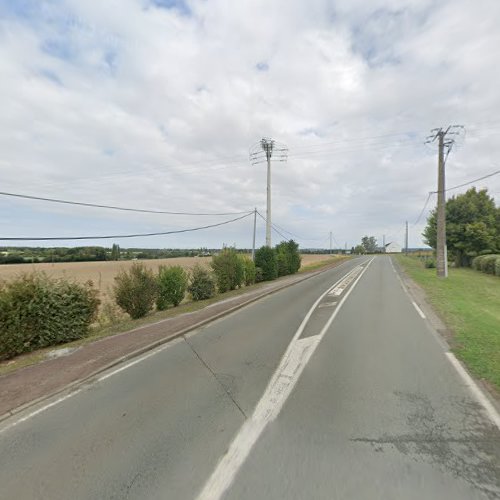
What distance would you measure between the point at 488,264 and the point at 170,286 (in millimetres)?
27249

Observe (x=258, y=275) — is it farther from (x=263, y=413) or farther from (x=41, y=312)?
(x=263, y=413)

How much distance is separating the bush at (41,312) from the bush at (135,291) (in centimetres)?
205

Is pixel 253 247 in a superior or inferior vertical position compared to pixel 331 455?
superior

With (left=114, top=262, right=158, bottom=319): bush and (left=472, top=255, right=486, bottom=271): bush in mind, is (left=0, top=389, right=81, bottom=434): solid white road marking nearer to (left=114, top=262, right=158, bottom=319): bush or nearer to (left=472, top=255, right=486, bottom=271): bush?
(left=114, top=262, right=158, bottom=319): bush

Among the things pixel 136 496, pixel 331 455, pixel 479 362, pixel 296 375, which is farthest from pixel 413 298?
pixel 136 496

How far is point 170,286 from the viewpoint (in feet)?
42.4

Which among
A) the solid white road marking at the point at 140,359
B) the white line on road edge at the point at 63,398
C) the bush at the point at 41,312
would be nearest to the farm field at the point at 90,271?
the bush at the point at 41,312

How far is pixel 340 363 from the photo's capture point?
18.4ft

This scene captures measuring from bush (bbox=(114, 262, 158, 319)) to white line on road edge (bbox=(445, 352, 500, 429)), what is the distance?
960cm

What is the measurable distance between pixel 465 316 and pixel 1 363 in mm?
12641

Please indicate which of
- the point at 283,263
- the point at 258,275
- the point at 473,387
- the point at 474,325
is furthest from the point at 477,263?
the point at 473,387

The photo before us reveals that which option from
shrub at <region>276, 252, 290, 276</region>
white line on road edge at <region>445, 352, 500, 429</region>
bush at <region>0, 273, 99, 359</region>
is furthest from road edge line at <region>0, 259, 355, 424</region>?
shrub at <region>276, 252, 290, 276</region>

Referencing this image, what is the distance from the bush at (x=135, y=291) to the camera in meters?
10.9

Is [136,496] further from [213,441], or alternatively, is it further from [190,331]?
[190,331]
